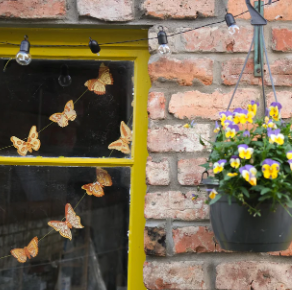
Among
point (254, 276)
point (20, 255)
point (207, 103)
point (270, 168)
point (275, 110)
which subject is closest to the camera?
point (270, 168)

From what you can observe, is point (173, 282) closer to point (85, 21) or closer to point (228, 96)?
point (228, 96)

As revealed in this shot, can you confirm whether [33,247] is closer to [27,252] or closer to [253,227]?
[27,252]

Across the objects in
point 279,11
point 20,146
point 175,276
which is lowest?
point 175,276

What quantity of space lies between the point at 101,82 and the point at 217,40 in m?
0.51

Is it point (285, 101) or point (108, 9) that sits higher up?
point (108, 9)

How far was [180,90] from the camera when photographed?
149 centimetres

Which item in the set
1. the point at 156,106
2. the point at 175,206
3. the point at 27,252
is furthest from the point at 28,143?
the point at 175,206

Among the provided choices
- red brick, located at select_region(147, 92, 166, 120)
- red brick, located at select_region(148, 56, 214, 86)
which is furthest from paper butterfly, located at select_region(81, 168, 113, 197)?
red brick, located at select_region(148, 56, 214, 86)

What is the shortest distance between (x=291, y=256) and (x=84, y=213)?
2.61ft

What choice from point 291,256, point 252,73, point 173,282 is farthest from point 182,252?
point 252,73

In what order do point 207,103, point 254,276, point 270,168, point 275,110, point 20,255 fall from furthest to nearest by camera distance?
1. point 20,255
2. point 207,103
3. point 254,276
4. point 275,110
5. point 270,168

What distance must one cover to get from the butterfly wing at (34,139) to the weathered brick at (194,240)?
0.67m

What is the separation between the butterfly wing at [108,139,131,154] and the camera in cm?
160

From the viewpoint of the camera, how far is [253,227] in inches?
43.0
